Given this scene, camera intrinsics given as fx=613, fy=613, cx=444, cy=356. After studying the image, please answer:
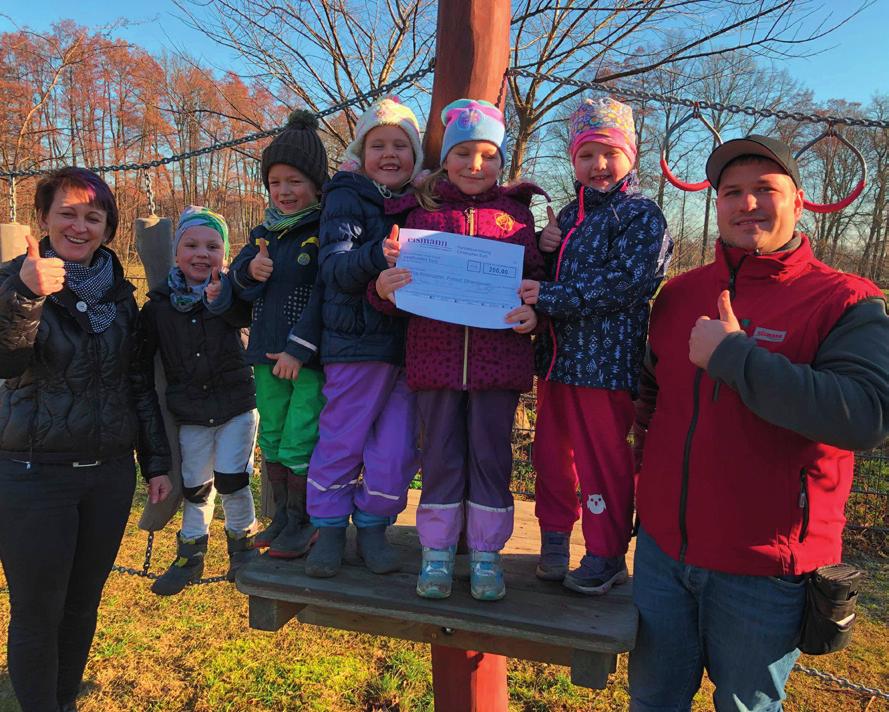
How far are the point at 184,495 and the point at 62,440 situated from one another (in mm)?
670

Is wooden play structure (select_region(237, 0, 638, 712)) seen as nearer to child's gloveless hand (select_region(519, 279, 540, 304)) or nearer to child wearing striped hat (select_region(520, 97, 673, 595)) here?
child wearing striped hat (select_region(520, 97, 673, 595))

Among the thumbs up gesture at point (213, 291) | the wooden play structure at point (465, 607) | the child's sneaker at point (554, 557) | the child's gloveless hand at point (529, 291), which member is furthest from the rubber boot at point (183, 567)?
the child's gloveless hand at point (529, 291)

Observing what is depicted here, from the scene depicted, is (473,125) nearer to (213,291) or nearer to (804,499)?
(213,291)

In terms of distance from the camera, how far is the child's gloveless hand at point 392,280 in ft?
6.75

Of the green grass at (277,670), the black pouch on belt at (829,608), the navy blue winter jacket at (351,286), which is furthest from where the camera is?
the green grass at (277,670)

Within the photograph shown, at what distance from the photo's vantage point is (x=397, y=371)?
7.70ft

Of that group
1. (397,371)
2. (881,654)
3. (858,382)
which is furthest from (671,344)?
(881,654)

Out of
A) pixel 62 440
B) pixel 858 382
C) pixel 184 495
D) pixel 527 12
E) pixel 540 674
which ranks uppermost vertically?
pixel 527 12

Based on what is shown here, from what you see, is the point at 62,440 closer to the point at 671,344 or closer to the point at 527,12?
the point at 671,344

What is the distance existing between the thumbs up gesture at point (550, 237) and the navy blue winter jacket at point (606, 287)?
45 mm

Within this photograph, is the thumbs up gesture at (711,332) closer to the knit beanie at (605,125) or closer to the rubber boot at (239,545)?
the knit beanie at (605,125)

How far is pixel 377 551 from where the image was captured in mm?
2268

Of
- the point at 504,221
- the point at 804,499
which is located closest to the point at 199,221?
the point at 504,221

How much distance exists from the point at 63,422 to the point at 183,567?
96 cm
